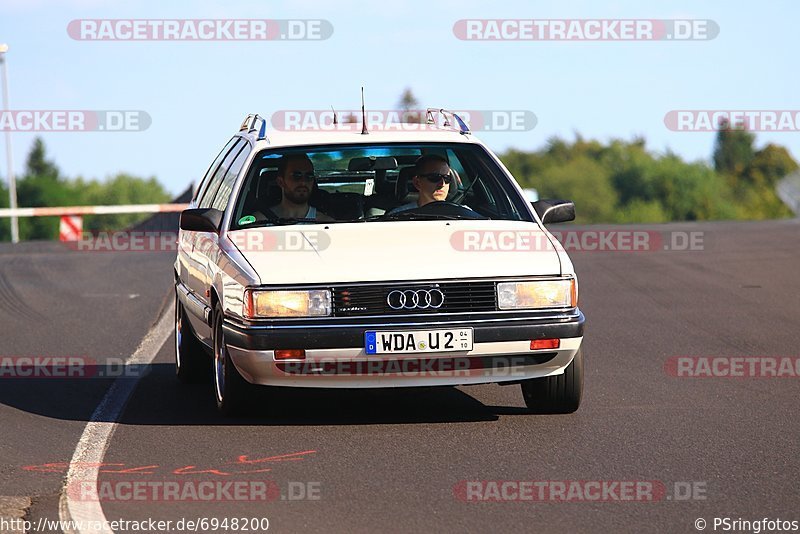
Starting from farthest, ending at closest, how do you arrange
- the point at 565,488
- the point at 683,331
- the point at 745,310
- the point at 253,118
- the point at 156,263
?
the point at 156,263
the point at 745,310
the point at 683,331
the point at 253,118
the point at 565,488

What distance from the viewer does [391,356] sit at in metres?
8.05

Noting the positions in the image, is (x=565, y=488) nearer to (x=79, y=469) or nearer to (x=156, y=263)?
(x=79, y=469)

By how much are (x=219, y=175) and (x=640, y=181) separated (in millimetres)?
142170

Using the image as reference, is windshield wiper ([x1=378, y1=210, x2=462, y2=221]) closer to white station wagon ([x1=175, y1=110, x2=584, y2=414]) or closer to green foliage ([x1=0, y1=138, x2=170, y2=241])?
white station wagon ([x1=175, y1=110, x2=584, y2=414])

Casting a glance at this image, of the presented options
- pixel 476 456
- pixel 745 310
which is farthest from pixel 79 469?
pixel 745 310

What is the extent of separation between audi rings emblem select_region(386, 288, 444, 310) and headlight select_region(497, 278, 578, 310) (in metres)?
0.36

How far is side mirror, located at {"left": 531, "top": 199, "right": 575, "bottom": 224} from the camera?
9.46 metres

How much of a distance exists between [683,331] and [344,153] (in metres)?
4.71

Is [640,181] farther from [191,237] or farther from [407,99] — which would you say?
[191,237]

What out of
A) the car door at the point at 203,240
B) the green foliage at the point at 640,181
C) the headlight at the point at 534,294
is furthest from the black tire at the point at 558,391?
the green foliage at the point at 640,181

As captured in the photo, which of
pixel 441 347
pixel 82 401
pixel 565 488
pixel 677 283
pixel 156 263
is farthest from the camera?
pixel 156 263

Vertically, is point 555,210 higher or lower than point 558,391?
higher

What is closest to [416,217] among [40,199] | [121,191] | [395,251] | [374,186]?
[374,186]

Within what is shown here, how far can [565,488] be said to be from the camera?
22.1ft
